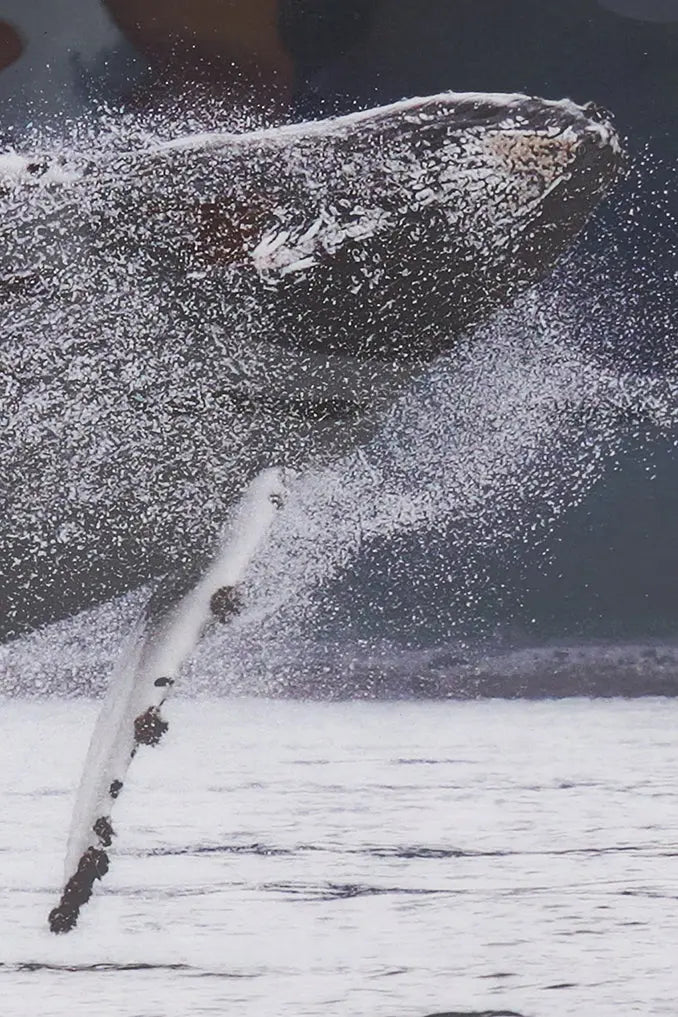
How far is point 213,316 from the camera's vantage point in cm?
85

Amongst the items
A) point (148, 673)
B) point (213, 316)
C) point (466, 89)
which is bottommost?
point (148, 673)

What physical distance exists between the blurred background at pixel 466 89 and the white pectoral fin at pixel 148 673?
11cm

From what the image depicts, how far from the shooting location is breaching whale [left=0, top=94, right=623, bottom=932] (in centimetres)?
83

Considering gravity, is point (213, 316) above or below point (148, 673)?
above

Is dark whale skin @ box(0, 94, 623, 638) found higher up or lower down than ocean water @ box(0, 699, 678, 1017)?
higher up

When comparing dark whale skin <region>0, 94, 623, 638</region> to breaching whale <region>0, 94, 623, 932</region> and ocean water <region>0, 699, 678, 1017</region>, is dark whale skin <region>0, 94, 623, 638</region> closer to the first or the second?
breaching whale <region>0, 94, 623, 932</region>

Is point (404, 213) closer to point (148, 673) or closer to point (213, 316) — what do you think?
point (213, 316)

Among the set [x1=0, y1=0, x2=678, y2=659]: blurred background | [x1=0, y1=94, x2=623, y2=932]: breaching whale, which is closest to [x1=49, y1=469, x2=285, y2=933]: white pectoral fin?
[x1=0, y1=94, x2=623, y2=932]: breaching whale

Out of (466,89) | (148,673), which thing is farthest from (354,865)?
(466,89)

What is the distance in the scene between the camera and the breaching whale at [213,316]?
834 mm

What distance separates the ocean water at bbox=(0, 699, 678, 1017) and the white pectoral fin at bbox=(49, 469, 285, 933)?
1cm

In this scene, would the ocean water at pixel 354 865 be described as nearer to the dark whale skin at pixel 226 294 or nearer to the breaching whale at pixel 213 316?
the breaching whale at pixel 213 316

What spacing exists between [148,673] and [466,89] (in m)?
0.65

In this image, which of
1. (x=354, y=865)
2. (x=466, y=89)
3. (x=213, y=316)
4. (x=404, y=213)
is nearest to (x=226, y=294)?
(x=213, y=316)
